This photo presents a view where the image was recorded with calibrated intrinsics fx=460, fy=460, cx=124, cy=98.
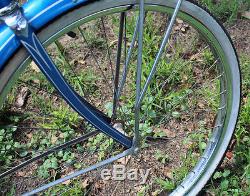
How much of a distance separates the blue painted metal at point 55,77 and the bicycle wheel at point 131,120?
24 cm

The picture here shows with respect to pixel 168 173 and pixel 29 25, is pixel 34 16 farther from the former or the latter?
pixel 168 173

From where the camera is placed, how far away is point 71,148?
227 cm

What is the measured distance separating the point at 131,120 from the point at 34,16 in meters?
0.98

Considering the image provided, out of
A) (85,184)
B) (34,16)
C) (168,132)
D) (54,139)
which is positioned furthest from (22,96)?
(34,16)

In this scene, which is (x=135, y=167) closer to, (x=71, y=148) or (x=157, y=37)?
(x=71, y=148)

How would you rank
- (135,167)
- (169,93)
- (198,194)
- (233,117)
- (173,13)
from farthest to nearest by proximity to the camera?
(169,93) < (135,167) < (198,194) < (233,117) < (173,13)

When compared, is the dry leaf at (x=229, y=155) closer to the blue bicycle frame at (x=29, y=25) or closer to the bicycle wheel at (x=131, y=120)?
the bicycle wheel at (x=131, y=120)

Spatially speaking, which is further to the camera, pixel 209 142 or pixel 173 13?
pixel 209 142

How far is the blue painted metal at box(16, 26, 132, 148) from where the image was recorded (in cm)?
129

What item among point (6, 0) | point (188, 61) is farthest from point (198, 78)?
point (6, 0)

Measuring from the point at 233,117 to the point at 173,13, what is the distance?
635mm

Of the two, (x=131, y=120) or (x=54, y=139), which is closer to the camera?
(x=131, y=120)

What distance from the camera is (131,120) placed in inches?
85.2

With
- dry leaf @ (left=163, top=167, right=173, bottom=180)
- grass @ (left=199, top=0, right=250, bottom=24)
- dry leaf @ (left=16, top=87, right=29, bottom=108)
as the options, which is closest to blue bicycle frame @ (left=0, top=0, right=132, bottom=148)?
dry leaf @ (left=163, top=167, right=173, bottom=180)
